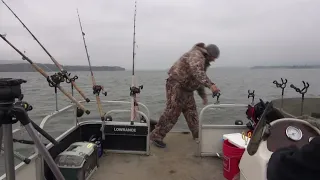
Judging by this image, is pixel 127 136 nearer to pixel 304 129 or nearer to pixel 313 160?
pixel 304 129

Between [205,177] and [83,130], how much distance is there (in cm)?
186

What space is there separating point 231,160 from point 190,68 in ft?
4.52

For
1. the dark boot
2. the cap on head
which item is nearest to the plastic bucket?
the dark boot

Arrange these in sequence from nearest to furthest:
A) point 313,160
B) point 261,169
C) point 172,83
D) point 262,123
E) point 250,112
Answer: point 313,160, point 261,169, point 262,123, point 250,112, point 172,83

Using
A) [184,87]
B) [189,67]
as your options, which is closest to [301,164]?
[189,67]

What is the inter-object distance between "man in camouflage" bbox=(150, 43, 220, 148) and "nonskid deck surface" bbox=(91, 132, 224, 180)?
0.36m

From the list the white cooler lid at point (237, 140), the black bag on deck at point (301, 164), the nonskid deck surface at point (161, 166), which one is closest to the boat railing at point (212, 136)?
the nonskid deck surface at point (161, 166)

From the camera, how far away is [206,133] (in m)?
3.87

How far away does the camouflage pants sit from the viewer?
4.16m

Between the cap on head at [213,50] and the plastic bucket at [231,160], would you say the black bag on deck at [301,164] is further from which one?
the cap on head at [213,50]

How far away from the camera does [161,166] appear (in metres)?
3.61

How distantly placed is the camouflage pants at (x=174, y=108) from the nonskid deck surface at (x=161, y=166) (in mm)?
303

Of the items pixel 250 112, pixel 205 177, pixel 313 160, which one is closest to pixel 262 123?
pixel 313 160

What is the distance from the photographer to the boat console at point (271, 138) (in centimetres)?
195
